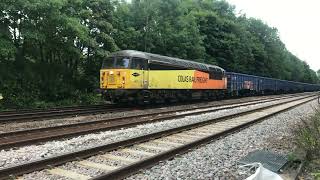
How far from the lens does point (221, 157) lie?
8.91 m

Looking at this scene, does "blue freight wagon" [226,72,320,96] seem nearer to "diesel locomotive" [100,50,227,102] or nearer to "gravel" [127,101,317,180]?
"diesel locomotive" [100,50,227,102]

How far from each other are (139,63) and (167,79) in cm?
316

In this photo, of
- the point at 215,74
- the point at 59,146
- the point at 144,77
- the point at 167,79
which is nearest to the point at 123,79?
the point at 144,77

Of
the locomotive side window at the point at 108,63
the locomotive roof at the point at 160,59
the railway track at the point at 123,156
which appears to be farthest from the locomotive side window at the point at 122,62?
the railway track at the point at 123,156

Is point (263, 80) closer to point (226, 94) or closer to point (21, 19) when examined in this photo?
point (226, 94)

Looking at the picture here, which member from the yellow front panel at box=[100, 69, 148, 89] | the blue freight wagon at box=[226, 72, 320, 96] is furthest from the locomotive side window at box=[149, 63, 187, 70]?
the blue freight wagon at box=[226, 72, 320, 96]

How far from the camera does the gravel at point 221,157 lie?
7296 millimetres

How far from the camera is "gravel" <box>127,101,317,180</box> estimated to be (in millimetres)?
7296

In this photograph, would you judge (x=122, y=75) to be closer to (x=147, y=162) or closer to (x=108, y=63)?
(x=108, y=63)

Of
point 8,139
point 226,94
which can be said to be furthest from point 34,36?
point 226,94

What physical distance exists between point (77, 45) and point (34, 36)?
3.95 metres

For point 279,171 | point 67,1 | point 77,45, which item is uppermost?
point 67,1

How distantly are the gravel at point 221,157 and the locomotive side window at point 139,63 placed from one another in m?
9.64

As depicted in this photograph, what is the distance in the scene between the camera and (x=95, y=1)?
2733 cm
